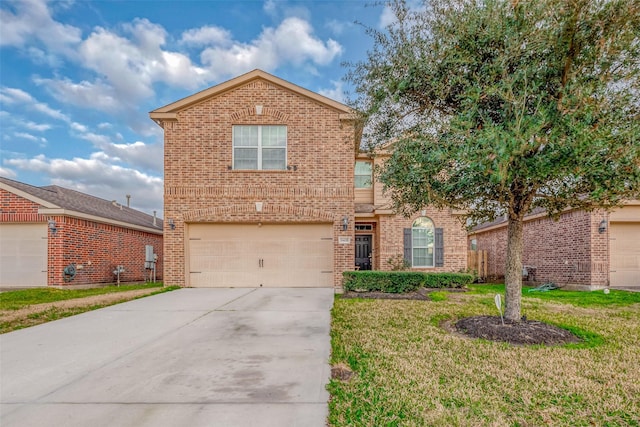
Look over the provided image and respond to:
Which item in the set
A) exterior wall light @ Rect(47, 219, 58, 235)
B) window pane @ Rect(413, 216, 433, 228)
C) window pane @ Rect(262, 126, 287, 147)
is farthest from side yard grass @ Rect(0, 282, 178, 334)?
window pane @ Rect(413, 216, 433, 228)

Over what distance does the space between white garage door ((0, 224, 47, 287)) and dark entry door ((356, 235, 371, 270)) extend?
11.2m

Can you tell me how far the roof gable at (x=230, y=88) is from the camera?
11695 mm

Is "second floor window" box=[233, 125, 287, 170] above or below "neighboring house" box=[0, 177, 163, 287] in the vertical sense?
above

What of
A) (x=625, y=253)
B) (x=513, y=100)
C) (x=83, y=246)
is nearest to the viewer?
(x=513, y=100)

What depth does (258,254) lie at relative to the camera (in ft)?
39.0

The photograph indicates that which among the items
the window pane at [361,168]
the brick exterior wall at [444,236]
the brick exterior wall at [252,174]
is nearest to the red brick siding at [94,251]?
the brick exterior wall at [252,174]

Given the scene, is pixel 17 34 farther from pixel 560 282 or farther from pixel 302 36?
pixel 560 282

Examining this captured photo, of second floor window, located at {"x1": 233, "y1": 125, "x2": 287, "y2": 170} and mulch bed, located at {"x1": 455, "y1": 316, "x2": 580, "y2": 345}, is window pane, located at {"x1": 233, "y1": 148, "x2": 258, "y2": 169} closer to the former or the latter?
second floor window, located at {"x1": 233, "y1": 125, "x2": 287, "y2": 170}

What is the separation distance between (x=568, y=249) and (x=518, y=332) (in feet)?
31.8

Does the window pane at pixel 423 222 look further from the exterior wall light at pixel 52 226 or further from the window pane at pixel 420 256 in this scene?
the exterior wall light at pixel 52 226

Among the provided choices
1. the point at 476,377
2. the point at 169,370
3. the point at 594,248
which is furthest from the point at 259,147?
the point at 594,248

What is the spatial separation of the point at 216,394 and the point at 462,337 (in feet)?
12.8

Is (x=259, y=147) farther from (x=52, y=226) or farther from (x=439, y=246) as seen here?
(x=439, y=246)

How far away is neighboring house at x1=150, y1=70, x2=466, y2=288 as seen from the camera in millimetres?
11672
